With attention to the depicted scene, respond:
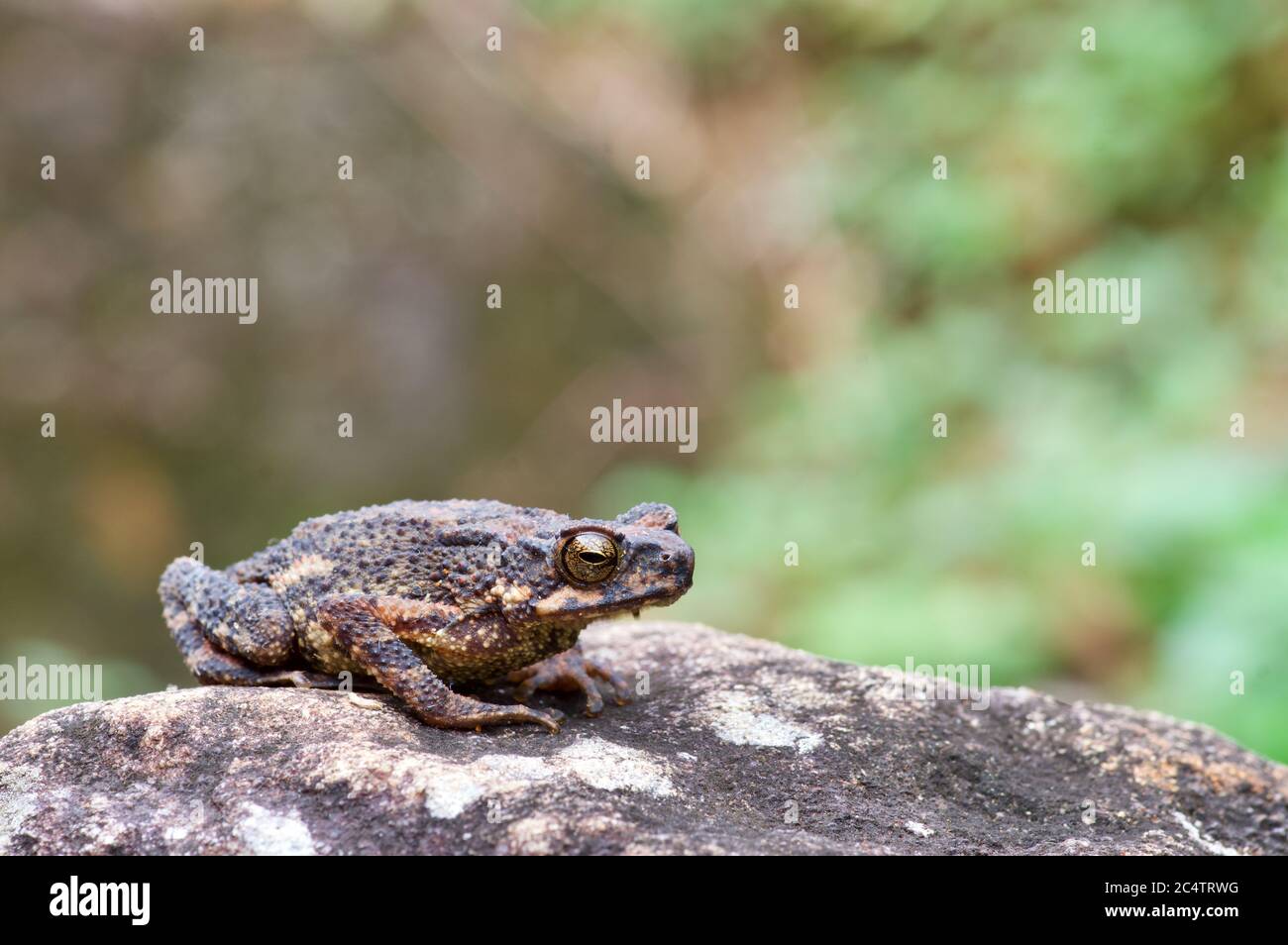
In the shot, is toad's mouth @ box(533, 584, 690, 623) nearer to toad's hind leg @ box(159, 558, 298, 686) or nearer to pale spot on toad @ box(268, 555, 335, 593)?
pale spot on toad @ box(268, 555, 335, 593)

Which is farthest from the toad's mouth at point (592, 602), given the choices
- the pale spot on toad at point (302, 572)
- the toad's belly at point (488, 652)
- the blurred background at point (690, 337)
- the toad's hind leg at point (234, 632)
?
the blurred background at point (690, 337)

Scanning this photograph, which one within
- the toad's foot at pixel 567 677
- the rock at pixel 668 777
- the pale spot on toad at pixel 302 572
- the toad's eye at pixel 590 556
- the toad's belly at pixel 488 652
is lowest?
the rock at pixel 668 777

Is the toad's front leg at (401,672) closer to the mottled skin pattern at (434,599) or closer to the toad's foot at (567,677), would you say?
the mottled skin pattern at (434,599)

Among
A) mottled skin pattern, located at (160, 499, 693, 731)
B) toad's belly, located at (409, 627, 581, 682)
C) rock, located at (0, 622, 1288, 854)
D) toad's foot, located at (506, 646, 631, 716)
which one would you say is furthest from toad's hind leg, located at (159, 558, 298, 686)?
toad's foot, located at (506, 646, 631, 716)

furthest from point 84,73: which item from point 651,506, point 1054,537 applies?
point 1054,537

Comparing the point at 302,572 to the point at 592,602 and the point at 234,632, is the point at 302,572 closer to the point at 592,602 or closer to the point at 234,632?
the point at 234,632

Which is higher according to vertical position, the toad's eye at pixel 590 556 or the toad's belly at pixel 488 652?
the toad's eye at pixel 590 556
